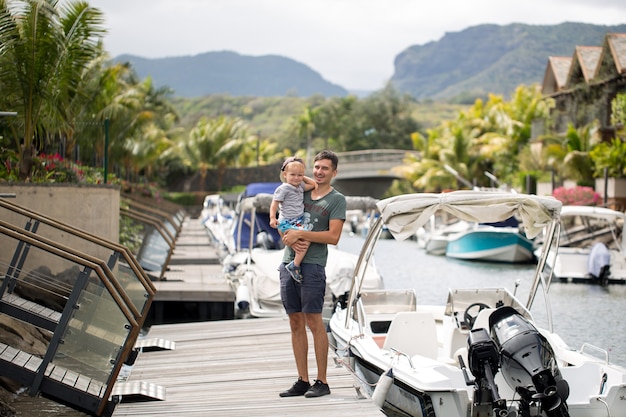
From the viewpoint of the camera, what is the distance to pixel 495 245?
111ft

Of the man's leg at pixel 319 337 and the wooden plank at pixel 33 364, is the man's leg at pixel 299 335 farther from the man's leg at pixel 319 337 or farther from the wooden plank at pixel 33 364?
the wooden plank at pixel 33 364

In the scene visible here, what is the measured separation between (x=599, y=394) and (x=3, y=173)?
11.2 m

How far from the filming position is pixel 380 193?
86562mm

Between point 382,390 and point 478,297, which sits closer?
point 382,390

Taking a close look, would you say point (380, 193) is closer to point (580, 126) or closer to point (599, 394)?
point (580, 126)

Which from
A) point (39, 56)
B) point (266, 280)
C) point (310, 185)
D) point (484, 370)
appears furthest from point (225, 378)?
point (39, 56)

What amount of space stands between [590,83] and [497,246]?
14.4 metres

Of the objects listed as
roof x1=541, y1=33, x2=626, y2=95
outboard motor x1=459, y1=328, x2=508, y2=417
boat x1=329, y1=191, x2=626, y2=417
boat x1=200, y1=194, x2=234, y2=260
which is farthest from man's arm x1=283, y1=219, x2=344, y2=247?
roof x1=541, y1=33, x2=626, y2=95

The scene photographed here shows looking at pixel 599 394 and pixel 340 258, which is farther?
pixel 340 258

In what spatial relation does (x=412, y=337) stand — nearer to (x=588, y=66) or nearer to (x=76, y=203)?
(x=76, y=203)

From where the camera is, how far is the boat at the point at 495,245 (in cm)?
3366

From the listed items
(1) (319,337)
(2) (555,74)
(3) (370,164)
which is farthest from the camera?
(3) (370,164)

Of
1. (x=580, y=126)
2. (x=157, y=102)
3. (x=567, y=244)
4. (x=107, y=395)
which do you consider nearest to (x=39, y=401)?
(x=107, y=395)

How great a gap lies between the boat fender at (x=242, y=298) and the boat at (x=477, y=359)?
13.6 feet
